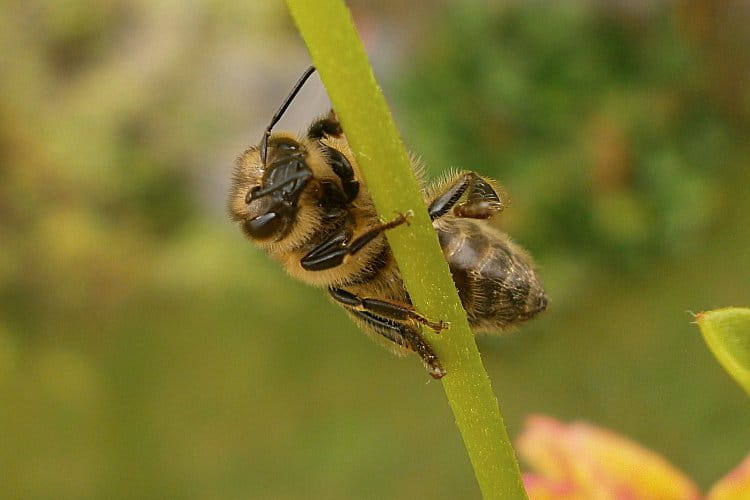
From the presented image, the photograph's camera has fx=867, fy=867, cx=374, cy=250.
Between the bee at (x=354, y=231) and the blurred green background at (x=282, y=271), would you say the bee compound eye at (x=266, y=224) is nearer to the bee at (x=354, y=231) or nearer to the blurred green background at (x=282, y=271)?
the bee at (x=354, y=231)

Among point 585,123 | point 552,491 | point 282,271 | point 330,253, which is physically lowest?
point 552,491

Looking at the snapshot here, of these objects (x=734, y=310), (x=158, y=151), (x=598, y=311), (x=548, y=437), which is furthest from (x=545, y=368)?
(x=734, y=310)

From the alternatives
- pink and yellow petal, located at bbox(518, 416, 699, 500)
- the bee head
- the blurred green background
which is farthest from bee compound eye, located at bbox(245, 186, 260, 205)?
the blurred green background

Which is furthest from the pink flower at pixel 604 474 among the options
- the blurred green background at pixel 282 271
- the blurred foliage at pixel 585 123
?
the blurred foliage at pixel 585 123

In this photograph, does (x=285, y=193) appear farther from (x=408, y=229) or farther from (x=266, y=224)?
(x=408, y=229)

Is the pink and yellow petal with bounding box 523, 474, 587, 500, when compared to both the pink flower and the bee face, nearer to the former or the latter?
the pink flower

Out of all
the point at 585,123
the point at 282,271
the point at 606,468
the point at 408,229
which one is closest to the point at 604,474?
the point at 606,468
